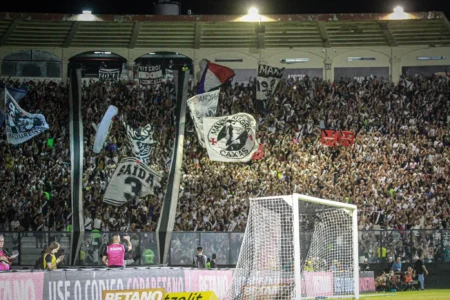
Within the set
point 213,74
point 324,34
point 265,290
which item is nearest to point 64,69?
point 213,74

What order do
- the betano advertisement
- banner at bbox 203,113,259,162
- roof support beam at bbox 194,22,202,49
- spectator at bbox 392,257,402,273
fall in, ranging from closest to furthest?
the betano advertisement → spectator at bbox 392,257,402,273 → banner at bbox 203,113,259,162 → roof support beam at bbox 194,22,202,49

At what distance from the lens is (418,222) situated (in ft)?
106

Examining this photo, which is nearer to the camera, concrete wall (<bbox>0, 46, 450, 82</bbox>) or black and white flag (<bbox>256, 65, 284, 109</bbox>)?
black and white flag (<bbox>256, 65, 284, 109</bbox>)

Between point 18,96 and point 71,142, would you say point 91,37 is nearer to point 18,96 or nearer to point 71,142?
point 18,96

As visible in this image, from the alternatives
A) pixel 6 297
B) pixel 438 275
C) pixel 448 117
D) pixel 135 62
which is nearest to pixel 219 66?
pixel 135 62

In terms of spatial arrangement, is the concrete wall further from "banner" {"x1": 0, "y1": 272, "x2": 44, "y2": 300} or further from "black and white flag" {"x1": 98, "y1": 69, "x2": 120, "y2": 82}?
"banner" {"x1": 0, "y1": 272, "x2": 44, "y2": 300}

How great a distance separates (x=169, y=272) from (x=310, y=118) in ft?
69.5

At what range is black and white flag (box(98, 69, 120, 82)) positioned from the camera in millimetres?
40719

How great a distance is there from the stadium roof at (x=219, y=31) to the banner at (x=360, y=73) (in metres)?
1.35

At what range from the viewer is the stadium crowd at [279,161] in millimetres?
31969

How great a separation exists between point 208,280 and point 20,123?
54.9ft

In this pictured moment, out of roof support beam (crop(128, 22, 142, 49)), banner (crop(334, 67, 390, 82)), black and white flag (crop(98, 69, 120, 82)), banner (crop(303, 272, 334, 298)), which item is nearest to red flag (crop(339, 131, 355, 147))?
banner (crop(334, 67, 390, 82))

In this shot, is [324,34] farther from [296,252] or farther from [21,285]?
[21,285]

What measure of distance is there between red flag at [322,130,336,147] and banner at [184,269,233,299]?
1718 centimetres
